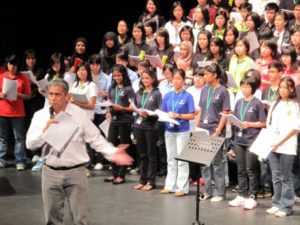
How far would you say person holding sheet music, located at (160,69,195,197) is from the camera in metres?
7.64

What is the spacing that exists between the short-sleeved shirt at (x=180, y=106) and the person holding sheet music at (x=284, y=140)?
1.05m

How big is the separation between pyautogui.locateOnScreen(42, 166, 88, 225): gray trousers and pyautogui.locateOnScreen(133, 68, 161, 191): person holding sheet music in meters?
2.47

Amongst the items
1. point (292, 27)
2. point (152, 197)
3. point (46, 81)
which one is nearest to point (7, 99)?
point (46, 81)

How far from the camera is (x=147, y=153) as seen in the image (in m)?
8.10

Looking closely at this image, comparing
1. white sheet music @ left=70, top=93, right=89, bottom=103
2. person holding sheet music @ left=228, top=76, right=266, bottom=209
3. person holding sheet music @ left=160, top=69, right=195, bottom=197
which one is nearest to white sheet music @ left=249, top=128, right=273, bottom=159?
person holding sheet music @ left=228, top=76, right=266, bottom=209

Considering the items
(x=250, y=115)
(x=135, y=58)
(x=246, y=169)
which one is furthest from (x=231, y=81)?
(x=135, y=58)

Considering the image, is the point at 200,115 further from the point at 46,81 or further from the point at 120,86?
the point at 46,81

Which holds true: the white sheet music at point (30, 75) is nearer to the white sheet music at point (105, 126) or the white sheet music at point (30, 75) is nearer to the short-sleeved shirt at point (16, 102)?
the short-sleeved shirt at point (16, 102)

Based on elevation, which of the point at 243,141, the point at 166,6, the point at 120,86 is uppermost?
the point at 166,6

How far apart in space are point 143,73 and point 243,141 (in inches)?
59.1

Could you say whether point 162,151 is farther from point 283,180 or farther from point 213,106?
point 283,180

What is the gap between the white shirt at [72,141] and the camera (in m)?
5.38

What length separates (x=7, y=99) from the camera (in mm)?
9039

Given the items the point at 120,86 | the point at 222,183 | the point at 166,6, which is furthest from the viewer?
the point at 166,6
